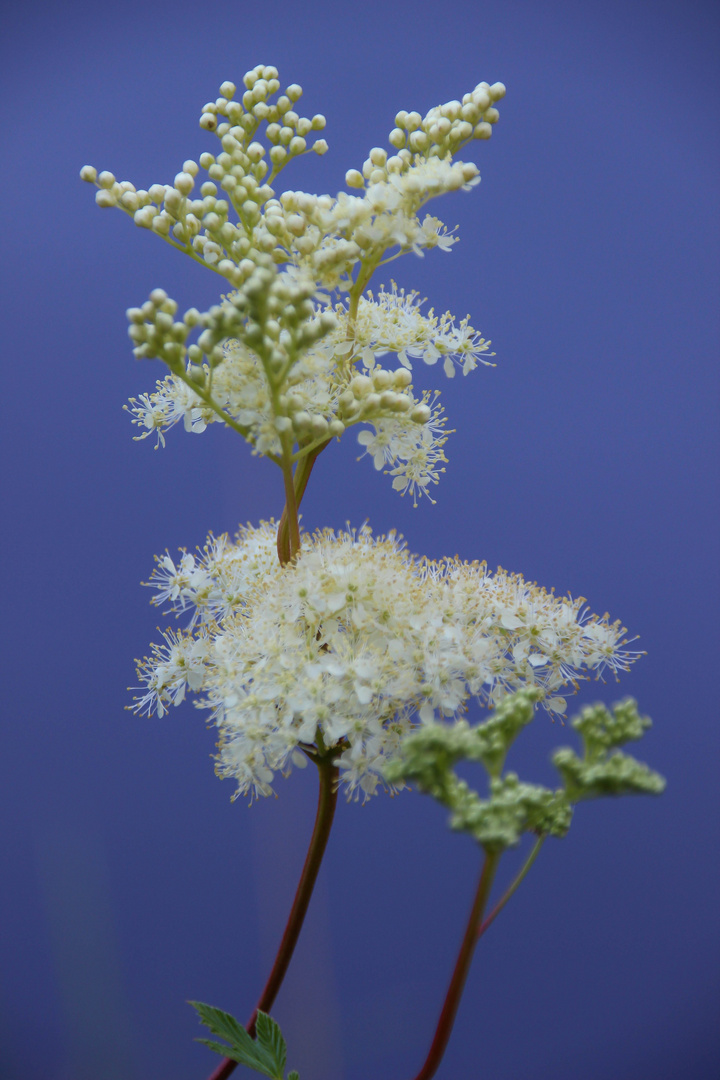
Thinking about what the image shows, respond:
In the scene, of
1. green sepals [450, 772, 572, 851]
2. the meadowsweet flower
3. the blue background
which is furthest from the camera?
the blue background

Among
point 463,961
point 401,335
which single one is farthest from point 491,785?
point 401,335

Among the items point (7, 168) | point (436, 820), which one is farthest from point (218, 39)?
point (436, 820)

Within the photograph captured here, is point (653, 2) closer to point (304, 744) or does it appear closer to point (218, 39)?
point (218, 39)

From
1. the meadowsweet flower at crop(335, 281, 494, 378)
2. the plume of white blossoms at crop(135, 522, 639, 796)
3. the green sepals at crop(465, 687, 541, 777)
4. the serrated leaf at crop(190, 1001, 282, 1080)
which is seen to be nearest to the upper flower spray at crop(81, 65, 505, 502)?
the meadowsweet flower at crop(335, 281, 494, 378)

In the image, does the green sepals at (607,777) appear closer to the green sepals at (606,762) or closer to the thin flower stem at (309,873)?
the green sepals at (606,762)

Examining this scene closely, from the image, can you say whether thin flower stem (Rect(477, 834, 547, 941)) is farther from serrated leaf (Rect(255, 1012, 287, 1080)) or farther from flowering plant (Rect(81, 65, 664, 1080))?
serrated leaf (Rect(255, 1012, 287, 1080))

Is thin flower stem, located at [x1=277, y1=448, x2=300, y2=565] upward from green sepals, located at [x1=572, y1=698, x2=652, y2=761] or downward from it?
upward

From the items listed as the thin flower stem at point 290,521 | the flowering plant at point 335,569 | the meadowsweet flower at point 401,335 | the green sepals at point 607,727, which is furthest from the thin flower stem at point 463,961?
the meadowsweet flower at point 401,335
